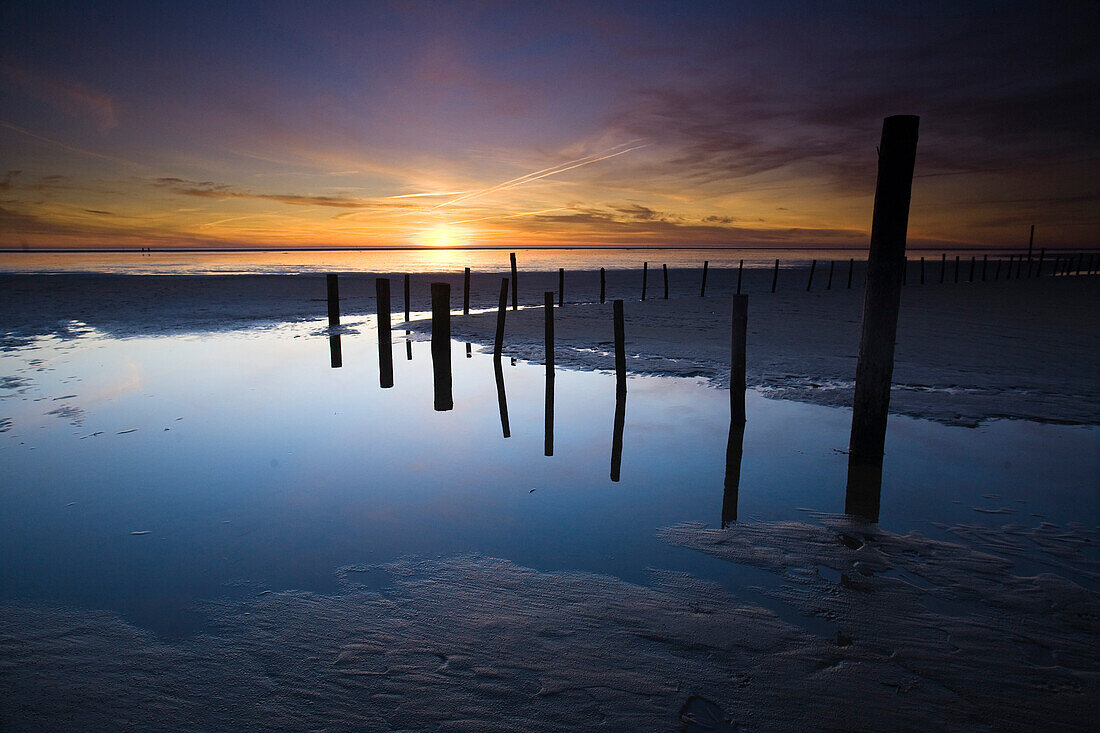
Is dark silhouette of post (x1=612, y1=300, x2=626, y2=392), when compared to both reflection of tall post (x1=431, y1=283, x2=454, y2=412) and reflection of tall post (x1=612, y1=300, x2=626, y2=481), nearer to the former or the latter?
reflection of tall post (x1=612, y1=300, x2=626, y2=481)

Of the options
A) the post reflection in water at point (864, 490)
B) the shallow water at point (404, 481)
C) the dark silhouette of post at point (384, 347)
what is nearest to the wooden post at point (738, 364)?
the shallow water at point (404, 481)

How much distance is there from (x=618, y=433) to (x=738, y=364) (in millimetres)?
1959

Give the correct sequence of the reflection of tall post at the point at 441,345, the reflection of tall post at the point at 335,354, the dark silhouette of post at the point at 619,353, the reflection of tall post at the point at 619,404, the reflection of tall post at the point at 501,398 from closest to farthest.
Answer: the reflection of tall post at the point at 619,404 → the reflection of tall post at the point at 501,398 → the dark silhouette of post at the point at 619,353 → the reflection of tall post at the point at 441,345 → the reflection of tall post at the point at 335,354

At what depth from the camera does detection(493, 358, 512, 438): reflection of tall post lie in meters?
8.42

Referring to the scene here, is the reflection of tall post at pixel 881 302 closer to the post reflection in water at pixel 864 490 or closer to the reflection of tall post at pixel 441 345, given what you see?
the post reflection in water at pixel 864 490

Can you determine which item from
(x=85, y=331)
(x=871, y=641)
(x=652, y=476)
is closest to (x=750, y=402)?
(x=652, y=476)

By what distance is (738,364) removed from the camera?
8.02m

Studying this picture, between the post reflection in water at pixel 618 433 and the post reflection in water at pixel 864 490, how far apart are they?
7.73ft

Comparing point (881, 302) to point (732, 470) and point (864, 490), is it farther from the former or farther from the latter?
point (732, 470)

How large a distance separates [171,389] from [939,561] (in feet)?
39.2

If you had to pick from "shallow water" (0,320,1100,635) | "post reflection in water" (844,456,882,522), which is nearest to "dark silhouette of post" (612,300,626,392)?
"shallow water" (0,320,1100,635)

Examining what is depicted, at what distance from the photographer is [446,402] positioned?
394 inches

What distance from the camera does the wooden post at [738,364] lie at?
8.02 meters

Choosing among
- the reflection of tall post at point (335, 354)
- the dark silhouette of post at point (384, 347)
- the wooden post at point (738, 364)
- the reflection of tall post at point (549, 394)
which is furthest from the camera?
the reflection of tall post at point (335, 354)
